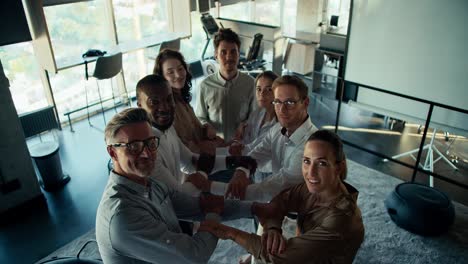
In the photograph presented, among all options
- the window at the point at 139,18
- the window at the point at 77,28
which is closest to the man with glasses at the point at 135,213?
the window at the point at 77,28

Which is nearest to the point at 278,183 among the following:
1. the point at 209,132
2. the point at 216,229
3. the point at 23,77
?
the point at 216,229

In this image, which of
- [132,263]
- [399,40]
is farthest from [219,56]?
[399,40]

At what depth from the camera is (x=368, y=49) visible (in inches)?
164

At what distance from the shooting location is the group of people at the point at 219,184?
132 cm

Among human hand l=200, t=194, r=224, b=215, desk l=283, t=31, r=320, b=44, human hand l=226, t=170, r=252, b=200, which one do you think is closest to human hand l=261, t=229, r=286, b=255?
human hand l=200, t=194, r=224, b=215

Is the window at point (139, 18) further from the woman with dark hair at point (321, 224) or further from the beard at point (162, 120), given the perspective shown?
the woman with dark hair at point (321, 224)

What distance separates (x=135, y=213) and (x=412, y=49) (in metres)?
3.59

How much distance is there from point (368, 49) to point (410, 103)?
2.58ft

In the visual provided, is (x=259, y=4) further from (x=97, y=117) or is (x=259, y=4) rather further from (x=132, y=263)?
(x=132, y=263)

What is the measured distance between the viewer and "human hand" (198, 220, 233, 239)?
1.48 metres

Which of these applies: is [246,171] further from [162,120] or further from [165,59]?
[165,59]

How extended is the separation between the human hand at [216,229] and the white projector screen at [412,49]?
3.18m

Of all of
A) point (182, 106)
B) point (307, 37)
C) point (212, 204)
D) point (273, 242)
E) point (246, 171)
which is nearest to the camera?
point (273, 242)

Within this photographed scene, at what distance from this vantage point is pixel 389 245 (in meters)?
2.97
